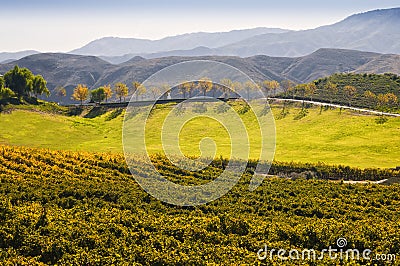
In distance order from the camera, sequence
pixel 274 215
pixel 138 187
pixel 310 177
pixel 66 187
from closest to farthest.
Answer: pixel 274 215 → pixel 66 187 → pixel 138 187 → pixel 310 177

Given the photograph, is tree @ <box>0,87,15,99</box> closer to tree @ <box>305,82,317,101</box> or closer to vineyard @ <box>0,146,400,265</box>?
vineyard @ <box>0,146,400,265</box>

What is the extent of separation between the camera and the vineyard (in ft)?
63.3

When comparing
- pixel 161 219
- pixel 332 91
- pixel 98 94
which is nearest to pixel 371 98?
pixel 332 91

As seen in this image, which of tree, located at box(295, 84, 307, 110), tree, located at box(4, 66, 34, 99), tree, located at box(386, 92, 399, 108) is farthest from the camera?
tree, located at box(295, 84, 307, 110)

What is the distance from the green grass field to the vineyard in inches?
962

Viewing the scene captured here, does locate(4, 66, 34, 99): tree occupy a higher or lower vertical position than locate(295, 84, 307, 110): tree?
higher

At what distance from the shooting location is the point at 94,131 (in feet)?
287

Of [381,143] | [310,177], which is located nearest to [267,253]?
[310,177]

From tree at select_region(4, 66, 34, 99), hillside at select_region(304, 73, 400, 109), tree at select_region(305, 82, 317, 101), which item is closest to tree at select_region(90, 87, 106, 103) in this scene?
tree at select_region(4, 66, 34, 99)

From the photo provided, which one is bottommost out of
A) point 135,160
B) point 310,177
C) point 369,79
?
point 310,177

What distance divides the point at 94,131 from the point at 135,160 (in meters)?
44.2

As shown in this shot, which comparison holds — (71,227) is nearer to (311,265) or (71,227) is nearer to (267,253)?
(267,253)

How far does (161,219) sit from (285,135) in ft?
210

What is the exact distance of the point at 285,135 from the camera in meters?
85.2
